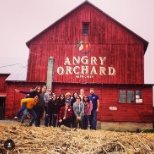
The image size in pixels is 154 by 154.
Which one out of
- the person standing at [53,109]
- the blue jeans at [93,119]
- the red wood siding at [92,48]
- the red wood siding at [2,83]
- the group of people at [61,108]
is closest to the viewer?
the group of people at [61,108]

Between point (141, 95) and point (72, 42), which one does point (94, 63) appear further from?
point (141, 95)

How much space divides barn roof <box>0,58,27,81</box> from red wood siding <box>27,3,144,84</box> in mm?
3368

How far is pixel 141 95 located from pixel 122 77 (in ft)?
7.37

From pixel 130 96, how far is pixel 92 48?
542cm

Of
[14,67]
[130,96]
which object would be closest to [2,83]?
[14,67]

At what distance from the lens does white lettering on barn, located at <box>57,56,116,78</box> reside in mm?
24094

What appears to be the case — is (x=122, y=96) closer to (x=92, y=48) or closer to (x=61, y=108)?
(x=92, y=48)

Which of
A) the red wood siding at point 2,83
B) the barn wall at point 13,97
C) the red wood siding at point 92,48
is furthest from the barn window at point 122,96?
the red wood siding at point 2,83

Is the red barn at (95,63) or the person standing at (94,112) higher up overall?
the red barn at (95,63)

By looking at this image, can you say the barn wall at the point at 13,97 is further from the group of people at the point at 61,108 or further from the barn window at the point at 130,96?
the group of people at the point at 61,108

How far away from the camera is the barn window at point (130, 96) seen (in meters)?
22.8

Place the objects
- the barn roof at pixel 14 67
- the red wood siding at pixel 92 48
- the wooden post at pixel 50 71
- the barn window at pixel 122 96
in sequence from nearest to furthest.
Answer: the barn window at pixel 122 96
the wooden post at pixel 50 71
the red wood siding at pixel 92 48
the barn roof at pixel 14 67

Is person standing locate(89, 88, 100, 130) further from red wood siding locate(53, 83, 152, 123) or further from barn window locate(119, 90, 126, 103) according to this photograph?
barn window locate(119, 90, 126, 103)

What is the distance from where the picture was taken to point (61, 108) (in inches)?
444
